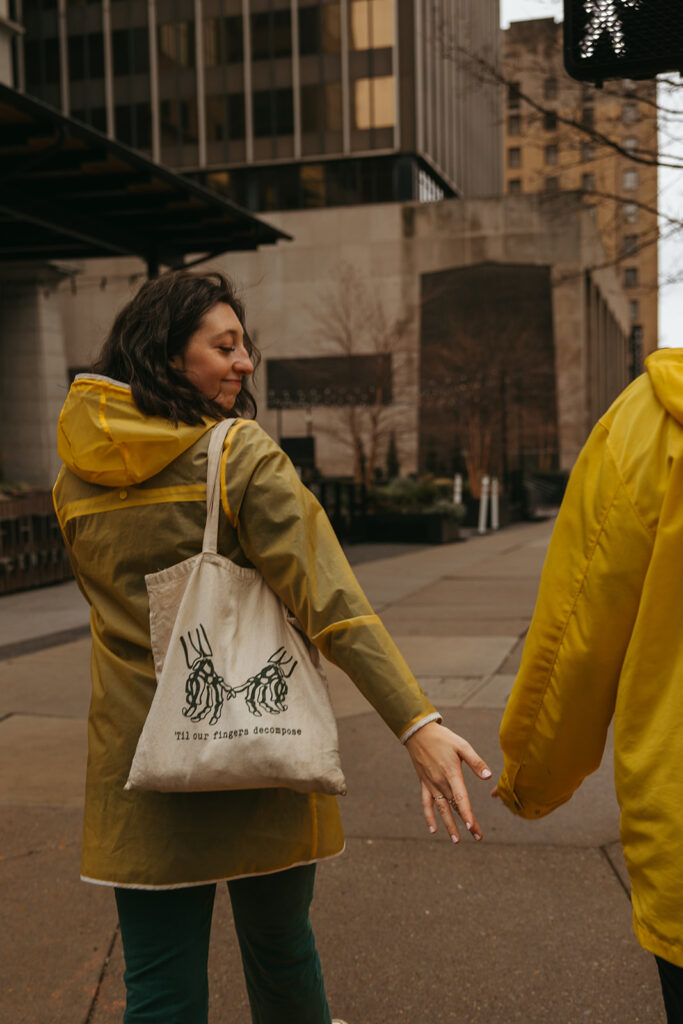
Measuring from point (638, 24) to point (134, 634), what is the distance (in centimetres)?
168

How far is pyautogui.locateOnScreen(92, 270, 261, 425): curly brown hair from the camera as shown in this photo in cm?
202

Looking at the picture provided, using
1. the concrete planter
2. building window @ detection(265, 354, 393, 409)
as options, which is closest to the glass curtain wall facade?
building window @ detection(265, 354, 393, 409)

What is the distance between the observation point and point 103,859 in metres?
1.95

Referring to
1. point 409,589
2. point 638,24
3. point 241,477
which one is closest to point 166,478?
point 241,477

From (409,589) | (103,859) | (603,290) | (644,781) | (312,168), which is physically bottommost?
(409,589)

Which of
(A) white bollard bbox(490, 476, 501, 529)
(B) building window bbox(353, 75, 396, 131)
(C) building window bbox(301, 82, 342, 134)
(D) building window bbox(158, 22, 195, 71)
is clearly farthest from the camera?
(D) building window bbox(158, 22, 195, 71)

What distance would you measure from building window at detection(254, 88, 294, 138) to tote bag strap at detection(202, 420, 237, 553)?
48764mm

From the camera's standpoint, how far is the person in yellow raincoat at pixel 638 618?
1.55 metres

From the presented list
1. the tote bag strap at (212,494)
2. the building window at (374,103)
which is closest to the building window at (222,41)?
the building window at (374,103)

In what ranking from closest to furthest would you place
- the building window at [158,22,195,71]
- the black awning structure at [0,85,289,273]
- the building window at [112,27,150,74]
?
the black awning structure at [0,85,289,273]
the building window at [158,22,195,71]
the building window at [112,27,150,74]

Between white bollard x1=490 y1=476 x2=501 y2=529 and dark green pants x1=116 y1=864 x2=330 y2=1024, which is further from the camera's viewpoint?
white bollard x1=490 y1=476 x2=501 y2=529

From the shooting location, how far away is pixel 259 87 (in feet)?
156

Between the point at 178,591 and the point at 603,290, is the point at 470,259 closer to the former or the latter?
the point at 603,290

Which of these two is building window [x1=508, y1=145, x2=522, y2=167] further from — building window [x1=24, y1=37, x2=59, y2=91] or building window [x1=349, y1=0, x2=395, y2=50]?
building window [x1=24, y1=37, x2=59, y2=91]
